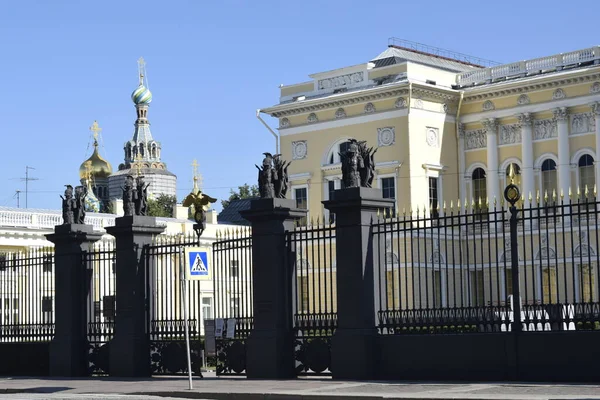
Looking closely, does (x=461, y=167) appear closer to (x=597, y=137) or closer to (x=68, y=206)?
(x=597, y=137)

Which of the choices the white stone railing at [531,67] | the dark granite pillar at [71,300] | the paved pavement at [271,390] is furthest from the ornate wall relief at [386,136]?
the paved pavement at [271,390]

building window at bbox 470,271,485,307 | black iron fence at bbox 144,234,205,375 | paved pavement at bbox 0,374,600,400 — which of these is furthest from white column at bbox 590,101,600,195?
paved pavement at bbox 0,374,600,400

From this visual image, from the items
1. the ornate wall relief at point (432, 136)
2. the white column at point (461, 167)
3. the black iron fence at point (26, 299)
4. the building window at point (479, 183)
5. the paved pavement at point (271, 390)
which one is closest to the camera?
the paved pavement at point (271, 390)

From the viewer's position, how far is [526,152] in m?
61.0

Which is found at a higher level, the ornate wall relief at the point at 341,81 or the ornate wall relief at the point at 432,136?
the ornate wall relief at the point at 341,81

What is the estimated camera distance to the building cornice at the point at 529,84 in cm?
5756

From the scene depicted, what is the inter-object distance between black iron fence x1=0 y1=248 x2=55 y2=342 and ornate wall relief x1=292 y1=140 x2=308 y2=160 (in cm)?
3754

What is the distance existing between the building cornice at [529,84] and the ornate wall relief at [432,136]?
7.89 feet

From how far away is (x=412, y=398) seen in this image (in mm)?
16156

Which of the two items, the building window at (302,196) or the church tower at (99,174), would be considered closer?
the building window at (302,196)

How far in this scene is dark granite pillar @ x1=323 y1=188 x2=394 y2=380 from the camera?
65.5ft

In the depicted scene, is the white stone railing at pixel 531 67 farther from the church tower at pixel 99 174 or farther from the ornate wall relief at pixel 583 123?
the church tower at pixel 99 174

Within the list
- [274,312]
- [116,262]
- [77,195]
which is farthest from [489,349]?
[77,195]

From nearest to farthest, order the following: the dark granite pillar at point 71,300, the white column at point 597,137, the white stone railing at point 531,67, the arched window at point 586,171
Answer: the dark granite pillar at point 71,300, the white column at point 597,137, the white stone railing at point 531,67, the arched window at point 586,171
